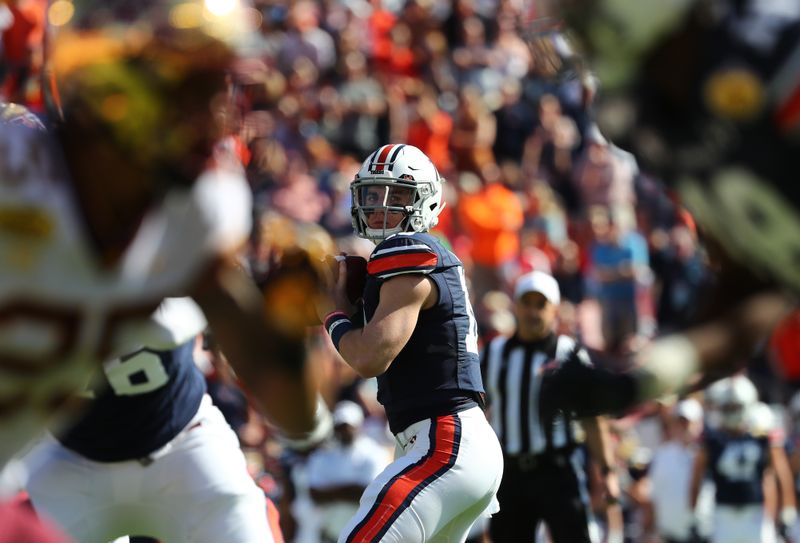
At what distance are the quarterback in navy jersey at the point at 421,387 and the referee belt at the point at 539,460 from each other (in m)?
2.25

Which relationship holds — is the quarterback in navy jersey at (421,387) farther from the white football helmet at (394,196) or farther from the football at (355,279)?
the white football helmet at (394,196)

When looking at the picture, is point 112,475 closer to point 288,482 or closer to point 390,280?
point 390,280

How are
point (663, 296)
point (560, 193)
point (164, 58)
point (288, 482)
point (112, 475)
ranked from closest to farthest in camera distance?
1. point (164, 58)
2. point (112, 475)
3. point (288, 482)
4. point (663, 296)
5. point (560, 193)

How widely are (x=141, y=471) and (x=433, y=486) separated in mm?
1069

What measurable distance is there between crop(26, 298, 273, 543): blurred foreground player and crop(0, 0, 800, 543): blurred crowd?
4.29 metres

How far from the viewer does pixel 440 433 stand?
4918 mm

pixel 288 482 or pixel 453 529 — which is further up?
pixel 453 529

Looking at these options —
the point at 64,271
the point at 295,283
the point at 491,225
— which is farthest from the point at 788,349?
the point at 64,271

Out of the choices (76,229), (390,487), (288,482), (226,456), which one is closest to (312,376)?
(76,229)

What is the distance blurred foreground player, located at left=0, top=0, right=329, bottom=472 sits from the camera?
3070 mm

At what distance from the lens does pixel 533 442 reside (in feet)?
24.6

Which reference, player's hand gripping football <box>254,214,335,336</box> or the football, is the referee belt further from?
player's hand gripping football <box>254,214,335,336</box>

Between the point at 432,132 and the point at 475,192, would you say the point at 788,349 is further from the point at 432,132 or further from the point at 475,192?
the point at 432,132

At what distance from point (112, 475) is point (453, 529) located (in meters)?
1.19
